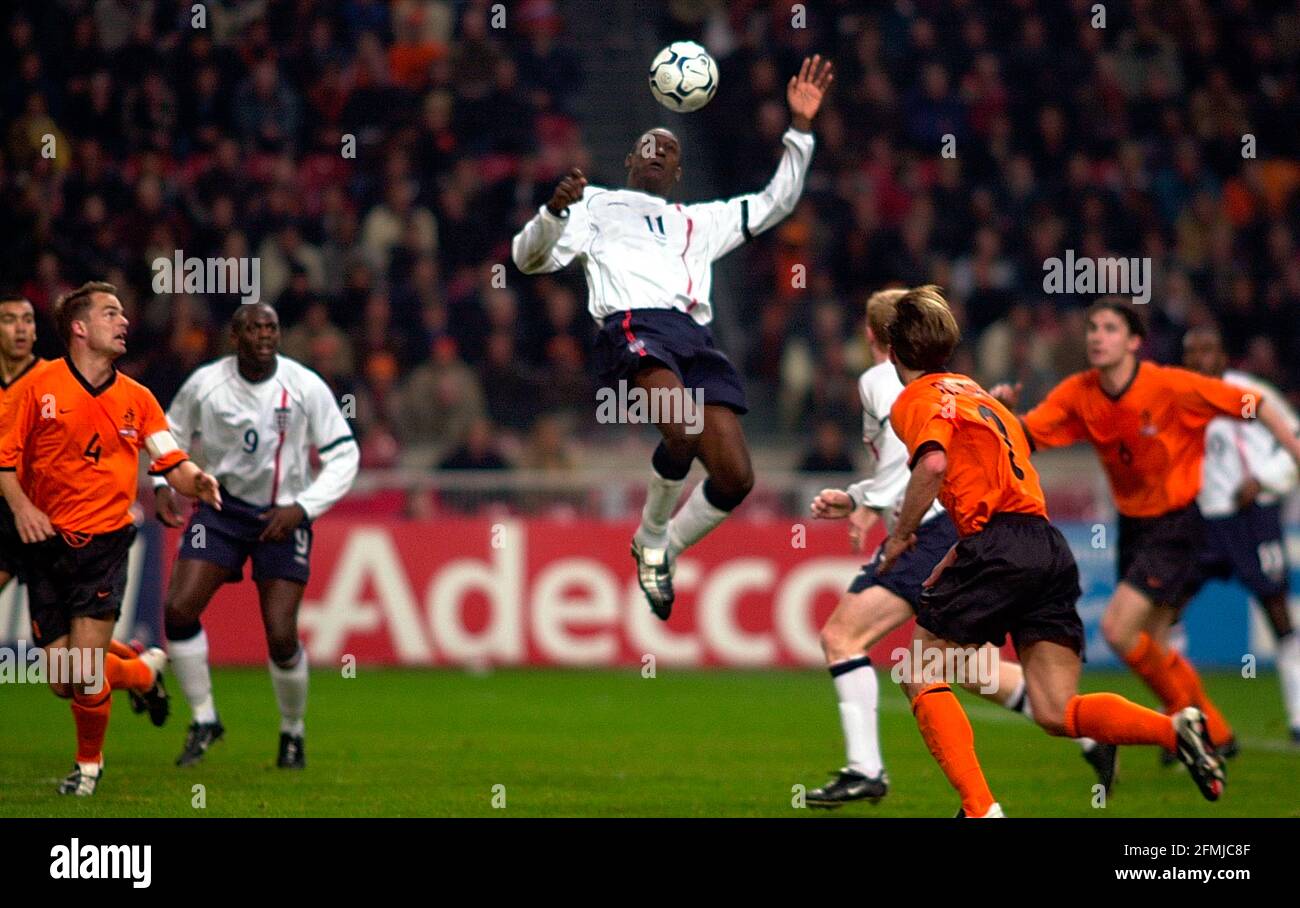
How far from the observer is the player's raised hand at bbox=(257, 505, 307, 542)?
9.78 metres

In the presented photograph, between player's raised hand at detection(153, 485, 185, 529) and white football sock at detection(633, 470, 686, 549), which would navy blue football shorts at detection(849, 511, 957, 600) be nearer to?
white football sock at detection(633, 470, 686, 549)

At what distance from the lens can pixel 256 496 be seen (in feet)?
33.1

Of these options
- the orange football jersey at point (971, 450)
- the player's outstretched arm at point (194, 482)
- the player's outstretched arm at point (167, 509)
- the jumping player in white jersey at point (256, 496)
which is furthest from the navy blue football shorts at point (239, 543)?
the orange football jersey at point (971, 450)

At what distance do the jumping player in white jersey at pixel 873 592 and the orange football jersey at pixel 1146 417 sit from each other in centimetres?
109

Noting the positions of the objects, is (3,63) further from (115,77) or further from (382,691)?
(382,691)

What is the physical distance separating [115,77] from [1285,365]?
12002mm

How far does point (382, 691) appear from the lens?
1439 centimetres

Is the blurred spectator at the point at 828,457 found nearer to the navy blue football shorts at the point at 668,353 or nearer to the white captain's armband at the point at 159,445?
the navy blue football shorts at the point at 668,353

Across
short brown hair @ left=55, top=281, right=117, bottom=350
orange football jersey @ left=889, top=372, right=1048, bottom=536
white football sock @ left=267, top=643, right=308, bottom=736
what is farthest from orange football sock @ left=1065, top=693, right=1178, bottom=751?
short brown hair @ left=55, top=281, right=117, bottom=350

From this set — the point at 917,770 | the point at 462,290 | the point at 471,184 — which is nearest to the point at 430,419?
the point at 462,290

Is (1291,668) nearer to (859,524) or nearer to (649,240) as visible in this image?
(859,524)

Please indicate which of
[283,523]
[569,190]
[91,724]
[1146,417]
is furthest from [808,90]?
[91,724]
